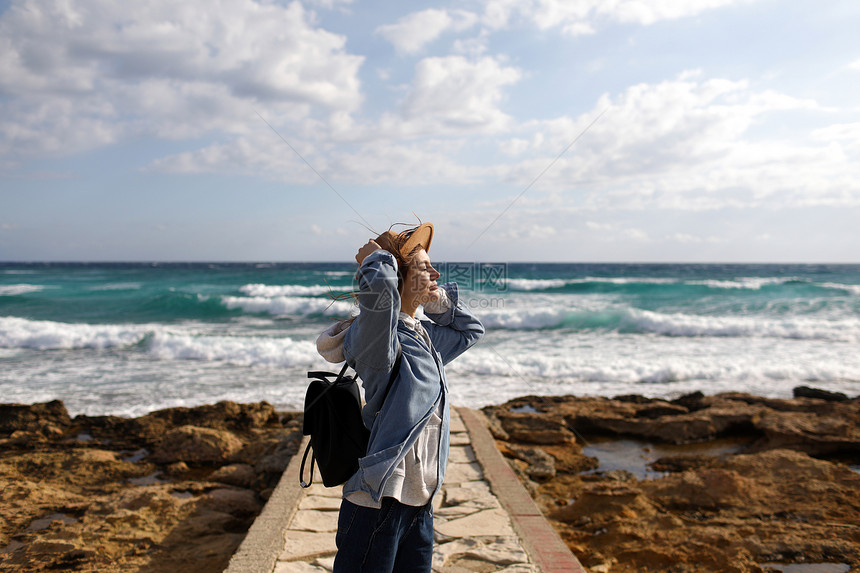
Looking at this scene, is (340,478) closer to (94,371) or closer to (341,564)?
(341,564)

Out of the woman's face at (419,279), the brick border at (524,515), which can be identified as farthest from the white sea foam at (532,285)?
the woman's face at (419,279)

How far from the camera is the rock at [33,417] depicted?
649 cm

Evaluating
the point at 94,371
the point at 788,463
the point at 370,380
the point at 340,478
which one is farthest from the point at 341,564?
the point at 94,371

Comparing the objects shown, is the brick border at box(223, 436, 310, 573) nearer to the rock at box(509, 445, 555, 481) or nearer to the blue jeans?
the blue jeans

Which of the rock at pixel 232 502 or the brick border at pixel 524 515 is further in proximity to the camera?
the rock at pixel 232 502

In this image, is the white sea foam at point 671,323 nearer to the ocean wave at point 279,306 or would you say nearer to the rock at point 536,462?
the ocean wave at point 279,306

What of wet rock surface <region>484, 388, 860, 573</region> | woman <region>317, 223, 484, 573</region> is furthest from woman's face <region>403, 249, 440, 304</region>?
wet rock surface <region>484, 388, 860, 573</region>

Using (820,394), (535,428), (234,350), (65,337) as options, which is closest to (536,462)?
(535,428)

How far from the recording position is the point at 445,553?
3.15 metres

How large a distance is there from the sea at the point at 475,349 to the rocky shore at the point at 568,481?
145 cm

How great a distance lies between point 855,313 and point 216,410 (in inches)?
867

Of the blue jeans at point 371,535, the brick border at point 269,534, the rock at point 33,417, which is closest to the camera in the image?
the blue jeans at point 371,535

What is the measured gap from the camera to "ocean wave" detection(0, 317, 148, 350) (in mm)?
13914

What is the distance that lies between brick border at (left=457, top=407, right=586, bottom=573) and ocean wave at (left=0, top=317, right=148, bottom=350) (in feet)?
41.3
